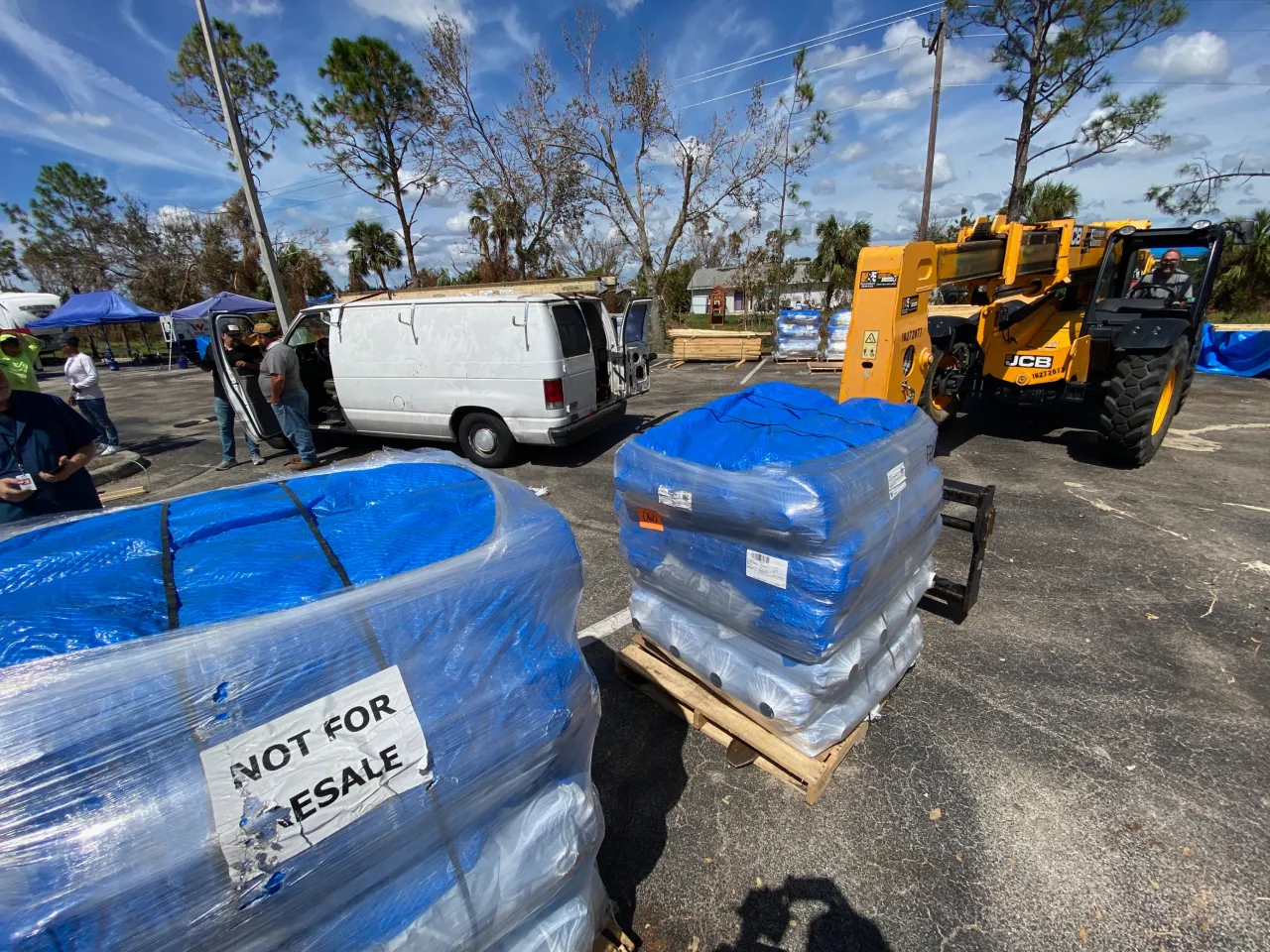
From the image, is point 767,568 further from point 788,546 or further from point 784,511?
point 784,511

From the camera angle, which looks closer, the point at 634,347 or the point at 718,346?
the point at 634,347

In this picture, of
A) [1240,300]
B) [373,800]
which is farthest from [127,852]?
[1240,300]

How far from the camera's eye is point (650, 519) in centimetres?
265

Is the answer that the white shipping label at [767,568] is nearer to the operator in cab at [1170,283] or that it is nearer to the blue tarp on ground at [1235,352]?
the operator in cab at [1170,283]

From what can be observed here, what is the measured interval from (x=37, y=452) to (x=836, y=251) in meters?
33.5

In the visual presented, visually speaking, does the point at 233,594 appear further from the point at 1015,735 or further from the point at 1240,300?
the point at 1240,300

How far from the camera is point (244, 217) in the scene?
87.0 feet

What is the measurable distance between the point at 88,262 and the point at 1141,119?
46.4 metres

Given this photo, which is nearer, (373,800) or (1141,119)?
(373,800)

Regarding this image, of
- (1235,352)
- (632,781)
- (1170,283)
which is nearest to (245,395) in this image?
(632,781)

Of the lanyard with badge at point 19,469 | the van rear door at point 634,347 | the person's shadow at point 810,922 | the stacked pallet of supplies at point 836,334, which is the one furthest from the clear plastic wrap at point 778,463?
the stacked pallet of supplies at point 836,334

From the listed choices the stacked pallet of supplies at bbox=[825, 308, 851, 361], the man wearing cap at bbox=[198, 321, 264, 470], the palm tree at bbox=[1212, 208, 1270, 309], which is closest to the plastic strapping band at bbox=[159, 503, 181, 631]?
the man wearing cap at bbox=[198, 321, 264, 470]

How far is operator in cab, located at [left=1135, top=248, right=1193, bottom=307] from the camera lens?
566 centimetres

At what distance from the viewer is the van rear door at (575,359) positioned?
6.21 meters
